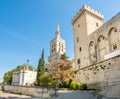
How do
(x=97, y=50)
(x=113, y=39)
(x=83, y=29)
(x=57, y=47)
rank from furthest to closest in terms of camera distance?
(x=57, y=47)
(x=83, y=29)
(x=97, y=50)
(x=113, y=39)

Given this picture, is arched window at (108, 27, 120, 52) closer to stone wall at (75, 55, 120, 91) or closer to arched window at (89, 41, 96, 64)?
arched window at (89, 41, 96, 64)

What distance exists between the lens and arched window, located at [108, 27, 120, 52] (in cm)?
2906

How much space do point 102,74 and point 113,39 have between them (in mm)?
9212

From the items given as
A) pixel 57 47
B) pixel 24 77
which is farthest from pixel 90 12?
pixel 57 47

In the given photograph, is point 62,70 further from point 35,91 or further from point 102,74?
point 102,74

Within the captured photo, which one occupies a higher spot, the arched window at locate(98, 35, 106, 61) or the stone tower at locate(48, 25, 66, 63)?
the stone tower at locate(48, 25, 66, 63)

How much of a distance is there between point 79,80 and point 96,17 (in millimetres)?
19569

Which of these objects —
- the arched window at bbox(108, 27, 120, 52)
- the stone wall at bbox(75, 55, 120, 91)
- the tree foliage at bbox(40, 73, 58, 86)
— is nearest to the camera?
the stone wall at bbox(75, 55, 120, 91)

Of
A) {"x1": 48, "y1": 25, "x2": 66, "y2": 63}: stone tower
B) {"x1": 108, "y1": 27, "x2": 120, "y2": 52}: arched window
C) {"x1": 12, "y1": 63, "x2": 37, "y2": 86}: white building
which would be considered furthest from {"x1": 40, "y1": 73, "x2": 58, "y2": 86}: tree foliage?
{"x1": 48, "y1": 25, "x2": 66, "y2": 63}: stone tower

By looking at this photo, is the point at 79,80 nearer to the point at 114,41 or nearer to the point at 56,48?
the point at 114,41

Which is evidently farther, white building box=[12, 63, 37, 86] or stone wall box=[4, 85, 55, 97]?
white building box=[12, 63, 37, 86]

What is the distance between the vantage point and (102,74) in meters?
23.6

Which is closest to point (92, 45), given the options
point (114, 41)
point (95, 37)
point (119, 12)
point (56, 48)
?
point (95, 37)

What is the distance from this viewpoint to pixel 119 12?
28.5 m
